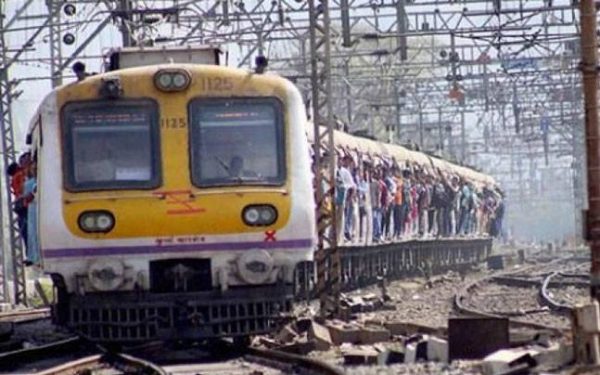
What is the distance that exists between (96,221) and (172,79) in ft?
4.63

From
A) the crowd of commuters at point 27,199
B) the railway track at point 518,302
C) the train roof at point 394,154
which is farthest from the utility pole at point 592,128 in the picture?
the train roof at point 394,154

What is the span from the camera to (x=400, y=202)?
99.3 ft

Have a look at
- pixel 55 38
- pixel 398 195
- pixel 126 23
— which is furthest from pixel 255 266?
pixel 55 38

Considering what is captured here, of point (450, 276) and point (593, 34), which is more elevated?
point (593, 34)

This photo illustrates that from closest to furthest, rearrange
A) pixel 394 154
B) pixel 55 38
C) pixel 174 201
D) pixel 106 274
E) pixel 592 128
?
pixel 592 128 < pixel 106 274 < pixel 174 201 < pixel 394 154 < pixel 55 38

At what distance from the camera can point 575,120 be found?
175ft

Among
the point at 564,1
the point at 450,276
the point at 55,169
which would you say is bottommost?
the point at 450,276

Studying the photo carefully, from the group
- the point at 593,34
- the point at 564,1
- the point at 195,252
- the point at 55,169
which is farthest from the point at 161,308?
the point at 564,1

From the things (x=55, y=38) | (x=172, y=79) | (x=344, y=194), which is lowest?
A: (x=344, y=194)

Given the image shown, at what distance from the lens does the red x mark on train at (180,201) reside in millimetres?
14367

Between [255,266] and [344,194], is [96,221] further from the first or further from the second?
[344,194]

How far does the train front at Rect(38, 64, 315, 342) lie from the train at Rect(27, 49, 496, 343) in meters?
0.01

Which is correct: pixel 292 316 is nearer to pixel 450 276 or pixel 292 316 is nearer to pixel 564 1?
pixel 450 276

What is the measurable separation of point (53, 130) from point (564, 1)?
1040 inches
